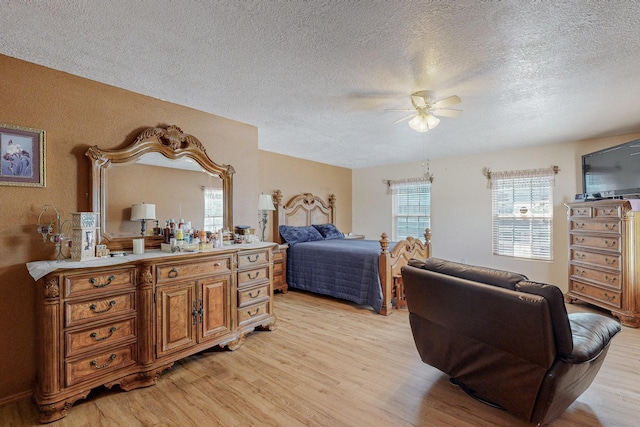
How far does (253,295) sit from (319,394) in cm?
120

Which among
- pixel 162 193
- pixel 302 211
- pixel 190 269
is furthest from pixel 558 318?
pixel 302 211

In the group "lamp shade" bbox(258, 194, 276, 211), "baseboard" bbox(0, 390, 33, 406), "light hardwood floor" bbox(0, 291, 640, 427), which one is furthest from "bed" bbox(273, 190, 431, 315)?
"baseboard" bbox(0, 390, 33, 406)

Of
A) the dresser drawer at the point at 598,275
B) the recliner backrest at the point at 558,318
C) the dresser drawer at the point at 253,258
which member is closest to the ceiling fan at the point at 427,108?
the recliner backrest at the point at 558,318

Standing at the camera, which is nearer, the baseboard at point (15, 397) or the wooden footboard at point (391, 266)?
the baseboard at point (15, 397)

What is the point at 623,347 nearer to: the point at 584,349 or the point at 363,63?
the point at 584,349

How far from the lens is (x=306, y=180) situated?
19.1ft

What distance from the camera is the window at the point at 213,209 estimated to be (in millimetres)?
3070

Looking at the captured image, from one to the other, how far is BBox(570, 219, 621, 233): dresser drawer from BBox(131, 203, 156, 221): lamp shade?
5.00 meters

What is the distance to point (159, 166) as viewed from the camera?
2727 mm

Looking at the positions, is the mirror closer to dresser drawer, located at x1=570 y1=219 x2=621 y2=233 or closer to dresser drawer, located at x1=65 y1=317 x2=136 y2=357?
dresser drawer, located at x1=65 y1=317 x2=136 y2=357

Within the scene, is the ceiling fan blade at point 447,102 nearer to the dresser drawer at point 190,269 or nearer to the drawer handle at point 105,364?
the dresser drawer at point 190,269

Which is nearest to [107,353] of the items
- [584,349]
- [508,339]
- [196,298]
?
[196,298]

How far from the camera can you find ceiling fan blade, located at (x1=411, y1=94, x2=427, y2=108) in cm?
254

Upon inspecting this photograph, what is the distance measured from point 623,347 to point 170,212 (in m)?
4.49
